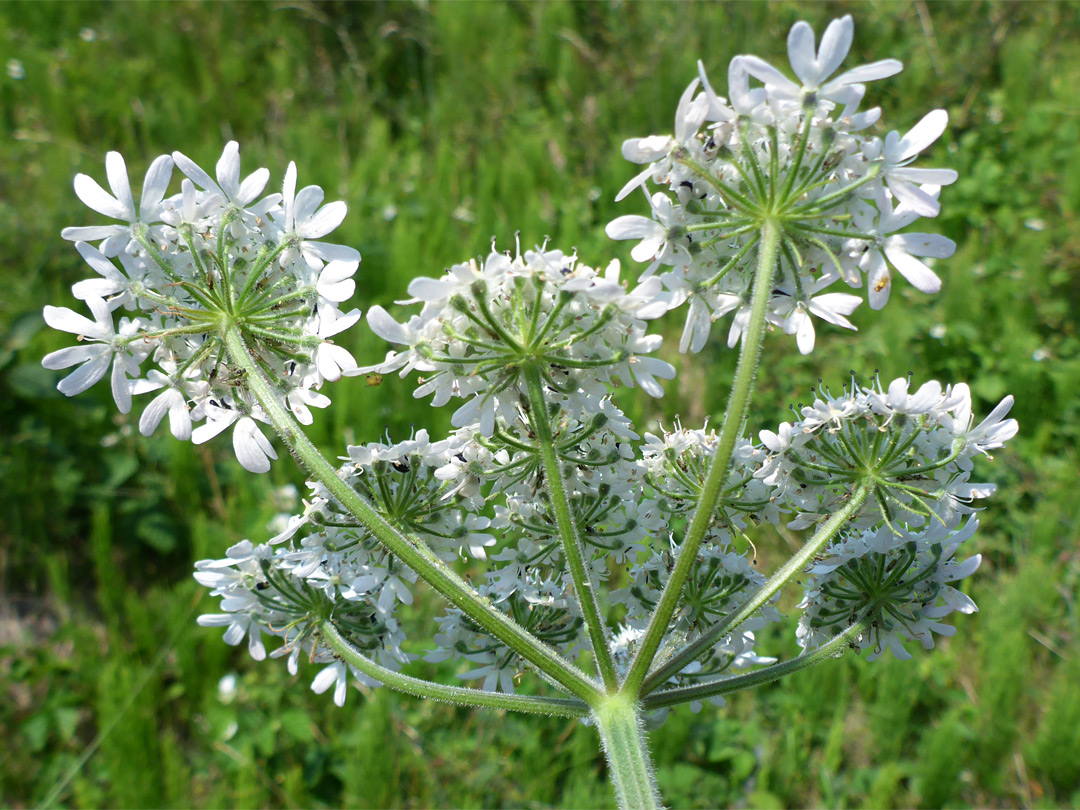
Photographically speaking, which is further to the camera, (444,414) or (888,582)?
(444,414)

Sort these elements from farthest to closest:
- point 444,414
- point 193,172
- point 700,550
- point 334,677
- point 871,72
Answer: point 444,414 → point 334,677 → point 700,550 → point 193,172 → point 871,72

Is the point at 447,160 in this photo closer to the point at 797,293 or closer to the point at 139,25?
the point at 139,25

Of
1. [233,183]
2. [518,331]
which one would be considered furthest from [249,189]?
[518,331]

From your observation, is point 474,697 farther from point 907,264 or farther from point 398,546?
point 907,264

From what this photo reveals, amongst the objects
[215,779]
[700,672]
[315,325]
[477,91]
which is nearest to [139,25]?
[477,91]

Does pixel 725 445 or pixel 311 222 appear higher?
pixel 311 222

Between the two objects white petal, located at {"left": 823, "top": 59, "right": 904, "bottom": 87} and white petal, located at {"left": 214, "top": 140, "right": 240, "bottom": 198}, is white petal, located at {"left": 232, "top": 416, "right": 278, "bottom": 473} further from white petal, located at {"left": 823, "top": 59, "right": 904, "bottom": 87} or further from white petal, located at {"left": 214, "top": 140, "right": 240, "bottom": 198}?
white petal, located at {"left": 823, "top": 59, "right": 904, "bottom": 87}

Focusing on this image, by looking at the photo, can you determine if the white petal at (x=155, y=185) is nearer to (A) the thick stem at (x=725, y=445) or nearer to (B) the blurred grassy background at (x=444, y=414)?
(A) the thick stem at (x=725, y=445)

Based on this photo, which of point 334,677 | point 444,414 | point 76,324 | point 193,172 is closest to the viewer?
point 193,172
